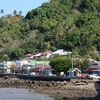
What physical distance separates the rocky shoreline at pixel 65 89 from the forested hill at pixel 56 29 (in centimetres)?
4686

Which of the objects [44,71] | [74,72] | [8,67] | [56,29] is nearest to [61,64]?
[74,72]

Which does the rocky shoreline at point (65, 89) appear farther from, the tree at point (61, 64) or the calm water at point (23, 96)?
the tree at point (61, 64)

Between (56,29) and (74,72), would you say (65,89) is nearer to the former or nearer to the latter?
(74,72)

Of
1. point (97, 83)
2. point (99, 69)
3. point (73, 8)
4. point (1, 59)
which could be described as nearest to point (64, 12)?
point (73, 8)

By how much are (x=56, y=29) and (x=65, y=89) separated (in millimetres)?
80682

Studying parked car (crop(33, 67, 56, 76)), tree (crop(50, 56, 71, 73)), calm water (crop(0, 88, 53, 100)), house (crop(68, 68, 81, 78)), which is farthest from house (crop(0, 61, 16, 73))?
calm water (crop(0, 88, 53, 100))

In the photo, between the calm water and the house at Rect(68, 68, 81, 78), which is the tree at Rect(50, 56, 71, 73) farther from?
the calm water

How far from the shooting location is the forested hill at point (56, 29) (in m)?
128

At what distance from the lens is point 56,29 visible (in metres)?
142

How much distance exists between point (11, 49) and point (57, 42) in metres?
13.4

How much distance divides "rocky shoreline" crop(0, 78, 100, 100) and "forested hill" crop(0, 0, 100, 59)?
46858mm

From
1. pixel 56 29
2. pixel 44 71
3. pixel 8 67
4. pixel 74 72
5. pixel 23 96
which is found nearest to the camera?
pixel 23 96

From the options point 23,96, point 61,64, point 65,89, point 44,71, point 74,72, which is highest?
point 61,64

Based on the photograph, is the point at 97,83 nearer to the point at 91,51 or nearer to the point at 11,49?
the point at 91,51
